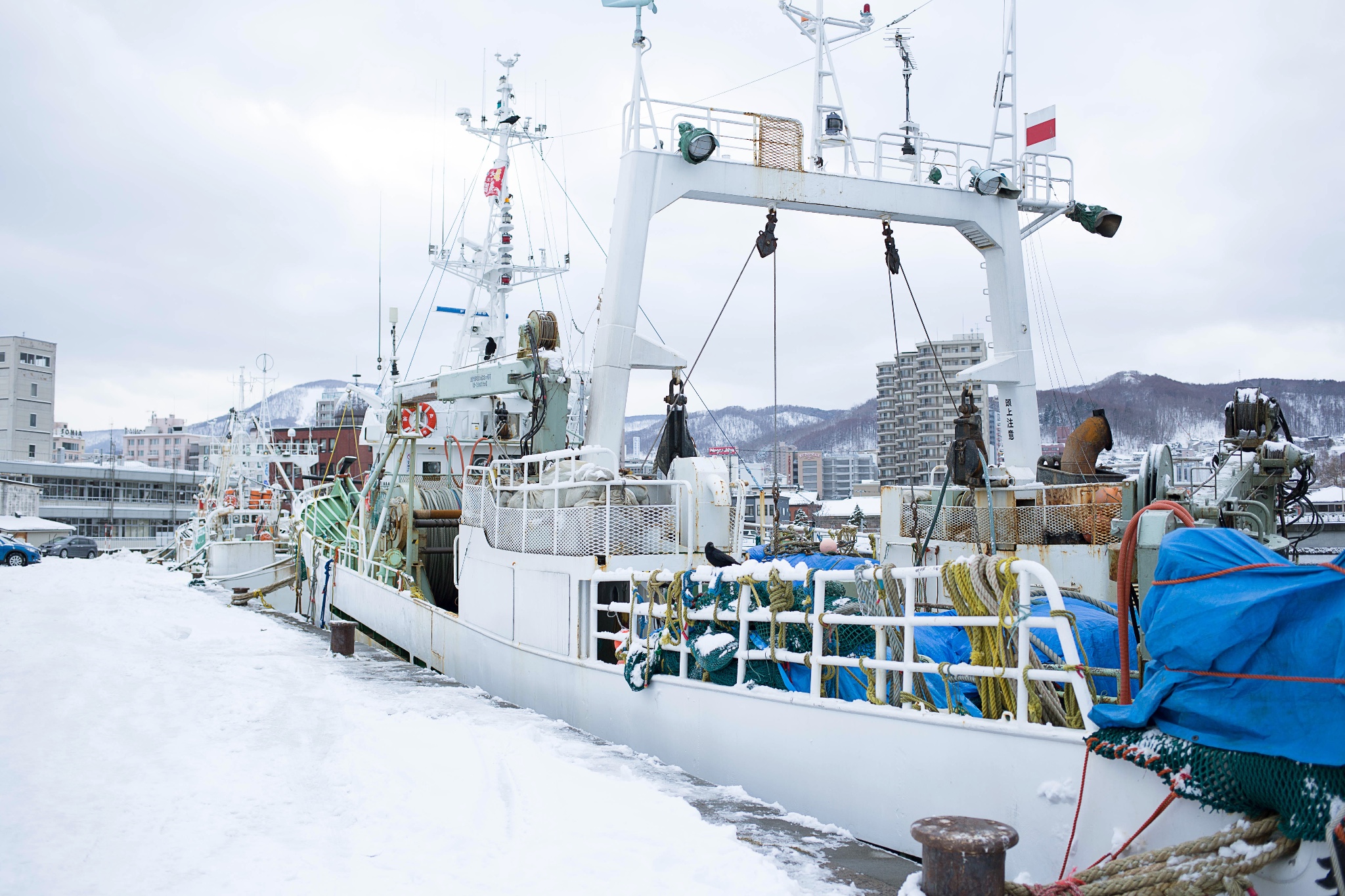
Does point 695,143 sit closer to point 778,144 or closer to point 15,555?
point 778,144

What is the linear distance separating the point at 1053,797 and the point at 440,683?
28.6 feet

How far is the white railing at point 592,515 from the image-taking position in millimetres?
9070

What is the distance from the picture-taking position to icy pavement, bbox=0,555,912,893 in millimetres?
4695

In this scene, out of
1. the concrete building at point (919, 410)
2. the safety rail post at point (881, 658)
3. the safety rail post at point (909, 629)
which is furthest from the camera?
the concrete building at point (919, 410)

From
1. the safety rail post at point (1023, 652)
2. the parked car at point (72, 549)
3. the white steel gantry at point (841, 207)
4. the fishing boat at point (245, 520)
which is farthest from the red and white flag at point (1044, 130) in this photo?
the parked car at point (72, 549)

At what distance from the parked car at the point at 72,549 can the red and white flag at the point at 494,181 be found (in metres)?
32.6

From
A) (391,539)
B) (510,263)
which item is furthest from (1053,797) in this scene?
(510,263)

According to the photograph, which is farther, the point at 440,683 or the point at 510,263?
the point at 510,263

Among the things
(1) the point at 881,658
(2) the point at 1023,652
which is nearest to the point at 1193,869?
(2) the point at 1023,652

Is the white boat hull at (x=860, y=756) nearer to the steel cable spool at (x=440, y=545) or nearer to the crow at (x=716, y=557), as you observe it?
the crow at (x=716, y=557)

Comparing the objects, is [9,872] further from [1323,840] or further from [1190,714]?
[1323,840]

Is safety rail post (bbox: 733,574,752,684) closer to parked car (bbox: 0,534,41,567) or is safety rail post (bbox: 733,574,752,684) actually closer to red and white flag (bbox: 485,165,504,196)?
red and white flag (bbox: 485,165,504,196)

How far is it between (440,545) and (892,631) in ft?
40.6

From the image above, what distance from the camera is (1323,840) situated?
378 cm
